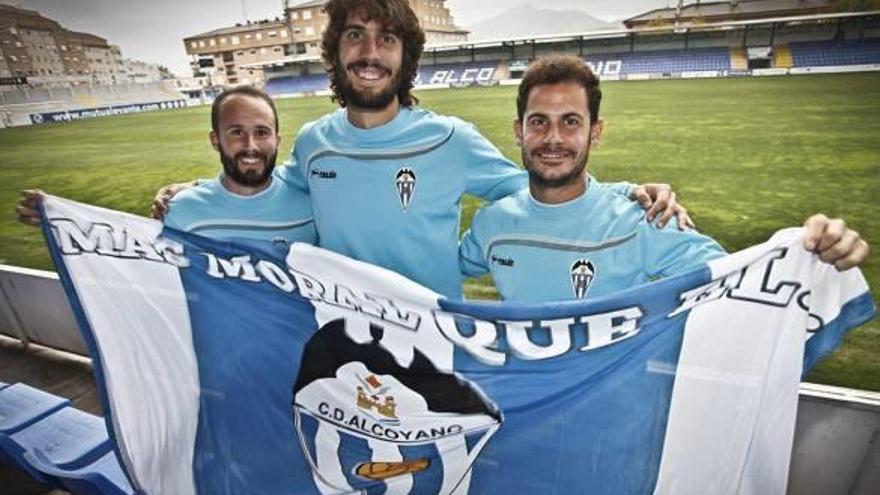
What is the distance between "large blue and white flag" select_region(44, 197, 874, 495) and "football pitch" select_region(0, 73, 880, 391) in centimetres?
237

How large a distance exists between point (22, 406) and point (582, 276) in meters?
3.66

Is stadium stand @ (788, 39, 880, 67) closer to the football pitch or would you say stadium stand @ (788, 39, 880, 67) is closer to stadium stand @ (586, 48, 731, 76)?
stadium stand @ (586, 48, 731, 76)

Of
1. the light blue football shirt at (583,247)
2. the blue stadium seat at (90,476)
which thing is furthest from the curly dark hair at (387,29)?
the blue stadium seat at (90,476)

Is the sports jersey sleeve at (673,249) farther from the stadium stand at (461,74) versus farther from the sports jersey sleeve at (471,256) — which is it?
the stadium stand at (461,74)

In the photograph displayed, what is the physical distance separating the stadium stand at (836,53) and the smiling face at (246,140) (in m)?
33.6

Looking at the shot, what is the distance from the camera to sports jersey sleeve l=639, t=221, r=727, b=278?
5.87 feet

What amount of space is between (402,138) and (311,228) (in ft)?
2.66

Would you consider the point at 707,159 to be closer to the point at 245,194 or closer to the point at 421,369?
the point at 245,194

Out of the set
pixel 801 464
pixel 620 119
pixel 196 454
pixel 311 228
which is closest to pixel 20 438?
pixel 196 454

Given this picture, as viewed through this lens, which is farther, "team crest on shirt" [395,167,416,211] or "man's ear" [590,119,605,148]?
"team crest on shirt" [395,167,416,211]

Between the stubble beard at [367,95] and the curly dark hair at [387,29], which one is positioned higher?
the curly dark hair at [387,29]

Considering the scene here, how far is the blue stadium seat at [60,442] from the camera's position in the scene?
2727 mm

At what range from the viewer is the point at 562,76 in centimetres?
196

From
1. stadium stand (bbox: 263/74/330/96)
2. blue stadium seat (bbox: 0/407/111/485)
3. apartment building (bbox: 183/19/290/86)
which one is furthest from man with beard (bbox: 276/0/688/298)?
apartment building (bbox: 183/19/290/86)
